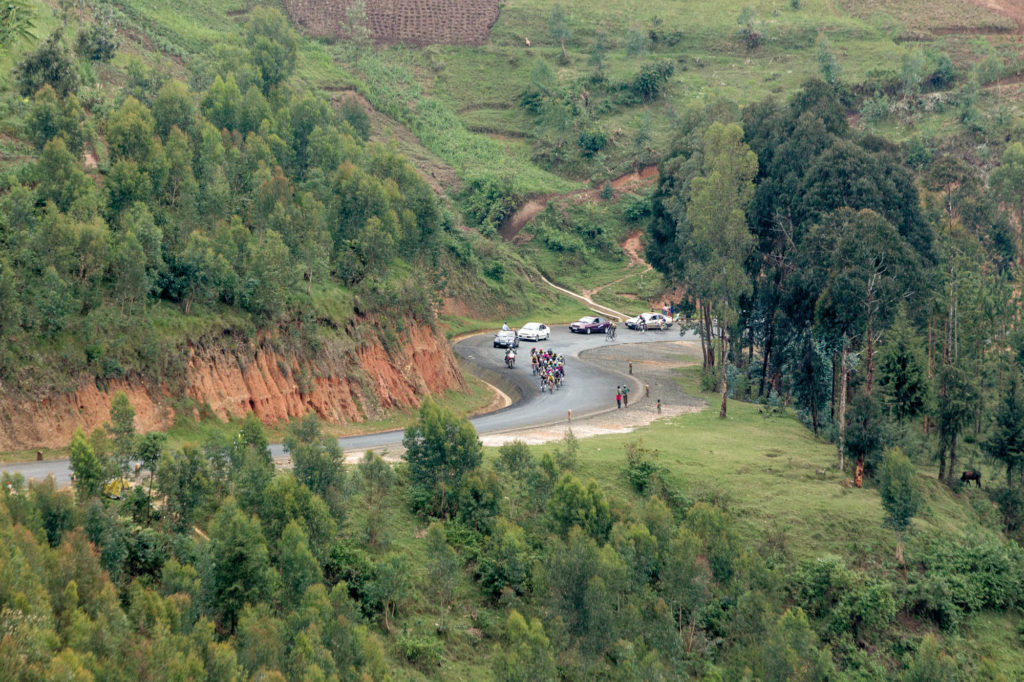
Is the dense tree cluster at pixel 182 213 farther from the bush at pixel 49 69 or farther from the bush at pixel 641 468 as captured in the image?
the bush at pixel 641 468

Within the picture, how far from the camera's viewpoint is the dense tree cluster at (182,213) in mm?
31516

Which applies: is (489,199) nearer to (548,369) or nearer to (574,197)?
(574,197)

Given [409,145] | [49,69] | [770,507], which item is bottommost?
[770,507]

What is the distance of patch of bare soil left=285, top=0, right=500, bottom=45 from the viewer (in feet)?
347

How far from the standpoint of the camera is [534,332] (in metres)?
64.4

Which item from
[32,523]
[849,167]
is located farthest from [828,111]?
[32,523]

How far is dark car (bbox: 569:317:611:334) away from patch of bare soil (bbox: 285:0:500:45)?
50587 millimetres

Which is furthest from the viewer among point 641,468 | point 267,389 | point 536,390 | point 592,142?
point 592,142

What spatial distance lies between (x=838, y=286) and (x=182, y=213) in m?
25.2

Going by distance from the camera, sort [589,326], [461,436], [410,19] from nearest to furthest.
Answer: [461,436], [589,326], [410,19]

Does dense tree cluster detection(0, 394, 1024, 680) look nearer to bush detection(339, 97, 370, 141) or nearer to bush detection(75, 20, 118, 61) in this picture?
bush detection(75, 20, 118, 61)

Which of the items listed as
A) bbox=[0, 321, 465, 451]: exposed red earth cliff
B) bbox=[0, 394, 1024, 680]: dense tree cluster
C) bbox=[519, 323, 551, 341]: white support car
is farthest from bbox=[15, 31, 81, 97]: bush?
bbox=[519, 323, 551, 341]: white support car

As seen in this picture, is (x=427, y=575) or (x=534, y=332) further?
(x=534, y=332)

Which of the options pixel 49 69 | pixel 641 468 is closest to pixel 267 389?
pixel 641 468
